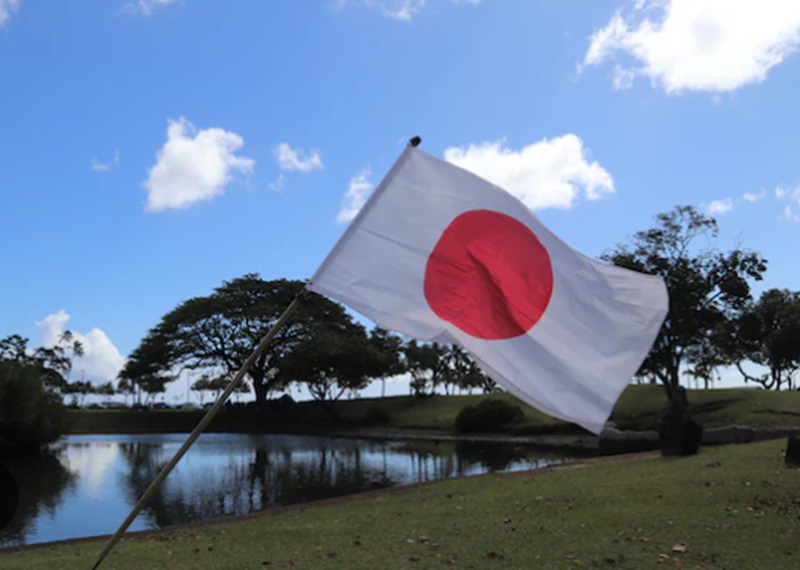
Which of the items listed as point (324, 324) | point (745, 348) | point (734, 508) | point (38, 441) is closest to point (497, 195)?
point (734, 508)

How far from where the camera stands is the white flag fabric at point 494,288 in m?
4.73

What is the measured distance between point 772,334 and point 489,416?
22485 mm

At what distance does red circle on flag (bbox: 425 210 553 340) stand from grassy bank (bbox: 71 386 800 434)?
28.7m

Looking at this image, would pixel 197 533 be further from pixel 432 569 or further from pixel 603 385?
pixel 603 385

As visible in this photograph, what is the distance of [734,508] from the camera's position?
31.8 feet

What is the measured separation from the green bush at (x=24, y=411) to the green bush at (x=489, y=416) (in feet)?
82.3

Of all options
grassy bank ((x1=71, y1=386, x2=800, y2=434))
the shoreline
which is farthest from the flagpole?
grassy bank ((x1=71, y1=386, x2=800, y2=434))

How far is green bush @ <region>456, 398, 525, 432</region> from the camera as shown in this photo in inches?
1689

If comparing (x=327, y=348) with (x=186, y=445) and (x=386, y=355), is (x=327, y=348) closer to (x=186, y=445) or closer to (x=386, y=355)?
(x=386, y=355)

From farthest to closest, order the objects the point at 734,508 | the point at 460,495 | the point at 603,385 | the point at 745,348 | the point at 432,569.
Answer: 1. the point at 745,348
2. the point at 460,495
3. the point at 734,508
4. the point at 432,569
5. the point at 603,385

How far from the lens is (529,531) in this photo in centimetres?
916

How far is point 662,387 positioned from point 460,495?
115 feet

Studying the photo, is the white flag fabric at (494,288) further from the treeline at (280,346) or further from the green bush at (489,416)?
the treeline at (280,346)

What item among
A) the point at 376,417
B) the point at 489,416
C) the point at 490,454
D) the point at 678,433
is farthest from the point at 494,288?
the point at 376,417
